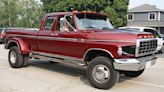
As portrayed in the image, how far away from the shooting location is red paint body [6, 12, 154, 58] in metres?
7.58

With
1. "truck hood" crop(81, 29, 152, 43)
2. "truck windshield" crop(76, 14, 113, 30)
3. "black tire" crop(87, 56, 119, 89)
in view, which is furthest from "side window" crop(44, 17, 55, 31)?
"black tire" crop(87, 56, 119, 89)

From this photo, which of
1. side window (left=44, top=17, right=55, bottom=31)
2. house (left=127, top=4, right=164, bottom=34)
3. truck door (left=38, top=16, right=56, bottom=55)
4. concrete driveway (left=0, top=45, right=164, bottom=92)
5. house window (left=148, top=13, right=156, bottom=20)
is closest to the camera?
concrete driveway (left=0, top=45, right=164, bottom=92)

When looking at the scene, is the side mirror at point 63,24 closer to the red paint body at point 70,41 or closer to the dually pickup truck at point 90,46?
the dually pickup truck at point 90,46

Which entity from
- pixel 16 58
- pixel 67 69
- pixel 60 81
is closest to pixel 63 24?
pixel 60 81

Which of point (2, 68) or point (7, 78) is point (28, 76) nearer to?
point (7, 78)

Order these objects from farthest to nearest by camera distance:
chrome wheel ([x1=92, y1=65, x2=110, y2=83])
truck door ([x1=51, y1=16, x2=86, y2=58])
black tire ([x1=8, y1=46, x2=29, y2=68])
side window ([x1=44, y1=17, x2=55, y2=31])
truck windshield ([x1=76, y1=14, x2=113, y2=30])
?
black tire ([x1=8, y1=46, x2=29, y2=68]) → side window ([x1=44, y1=17, x2=55, y2=31]) → truck windshield ([x1=76, y1=14, x2=113, y2=30]) → truck door ([x1=51, y1=16, x2=86, y2=58]) → chrome wheel ([x1=92, y1=65, x2=110, y2=83])

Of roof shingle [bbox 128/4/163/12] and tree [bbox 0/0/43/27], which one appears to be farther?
tree [bbox 0/0/43/27]

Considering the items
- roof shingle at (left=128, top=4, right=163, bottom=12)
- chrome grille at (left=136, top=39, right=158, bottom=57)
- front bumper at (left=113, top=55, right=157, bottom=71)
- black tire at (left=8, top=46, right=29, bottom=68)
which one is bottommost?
black tire at (left=8, top=46, right=29, bottom=68)

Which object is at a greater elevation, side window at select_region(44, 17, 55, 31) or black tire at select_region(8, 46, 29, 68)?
side window at select_region(44, 17, 55, 31)

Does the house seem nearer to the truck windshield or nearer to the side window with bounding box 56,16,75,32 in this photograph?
the truck windshield

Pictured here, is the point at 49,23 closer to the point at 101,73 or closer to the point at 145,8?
the point at 101,73

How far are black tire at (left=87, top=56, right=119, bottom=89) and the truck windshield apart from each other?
49.1 inches

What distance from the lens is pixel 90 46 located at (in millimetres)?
8141

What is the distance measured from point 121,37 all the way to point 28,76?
3540mm
